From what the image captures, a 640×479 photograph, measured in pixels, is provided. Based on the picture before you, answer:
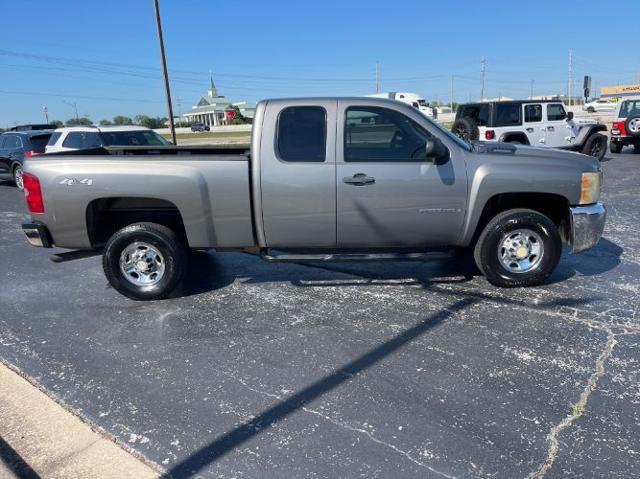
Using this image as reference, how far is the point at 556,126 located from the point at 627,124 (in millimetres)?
3925

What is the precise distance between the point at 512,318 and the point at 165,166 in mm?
3319

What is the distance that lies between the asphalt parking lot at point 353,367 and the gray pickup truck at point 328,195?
0.44m

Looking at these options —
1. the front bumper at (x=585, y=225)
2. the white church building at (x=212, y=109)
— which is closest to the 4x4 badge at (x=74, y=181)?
the front bumper at (x=585, y=225)

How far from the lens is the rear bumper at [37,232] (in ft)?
15.4

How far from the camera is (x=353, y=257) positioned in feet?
15.6

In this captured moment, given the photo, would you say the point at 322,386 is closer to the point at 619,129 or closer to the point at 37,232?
the point at 37,232

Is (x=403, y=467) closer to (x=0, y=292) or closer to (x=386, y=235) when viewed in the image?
(x=386, y=235)

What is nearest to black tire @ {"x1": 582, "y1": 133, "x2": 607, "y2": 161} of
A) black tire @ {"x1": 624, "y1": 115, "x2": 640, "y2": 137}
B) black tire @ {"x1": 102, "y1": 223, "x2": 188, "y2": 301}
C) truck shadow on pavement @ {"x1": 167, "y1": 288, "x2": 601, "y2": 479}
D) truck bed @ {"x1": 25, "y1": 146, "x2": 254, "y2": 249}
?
black tire @ {"x1": 624, "y1": 115, "x2": 640, "y2": 137}

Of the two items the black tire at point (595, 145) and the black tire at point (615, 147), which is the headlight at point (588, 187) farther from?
the black tire at point (615, 147)

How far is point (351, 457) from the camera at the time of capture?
2.67m

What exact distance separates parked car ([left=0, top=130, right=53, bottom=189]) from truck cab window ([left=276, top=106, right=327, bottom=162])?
11.6 meters

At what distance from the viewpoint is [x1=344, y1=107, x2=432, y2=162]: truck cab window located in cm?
464

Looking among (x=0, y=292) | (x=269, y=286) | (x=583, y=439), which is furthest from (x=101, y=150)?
(x=583, y=439)

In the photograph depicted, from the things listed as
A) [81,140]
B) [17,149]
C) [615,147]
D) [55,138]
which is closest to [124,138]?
[81,140]
